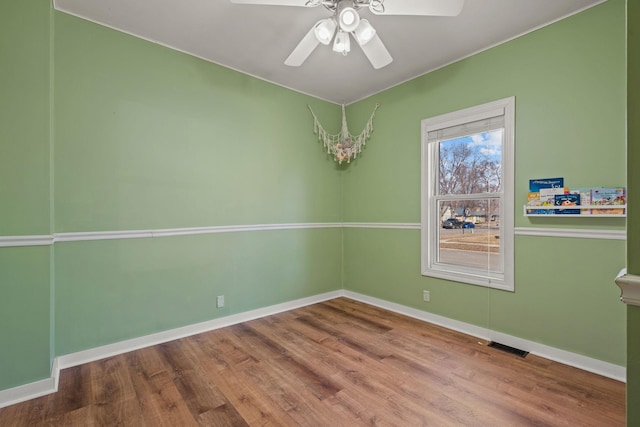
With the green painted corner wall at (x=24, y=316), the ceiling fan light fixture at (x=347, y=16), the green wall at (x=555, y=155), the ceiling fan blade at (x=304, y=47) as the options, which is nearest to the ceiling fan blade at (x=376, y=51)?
the ceiling fan light fixture at (x=347, y=16)

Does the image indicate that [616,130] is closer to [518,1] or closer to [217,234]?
[518,1]

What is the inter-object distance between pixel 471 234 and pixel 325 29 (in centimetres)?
222

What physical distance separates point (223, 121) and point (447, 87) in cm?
225

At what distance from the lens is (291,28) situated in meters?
2.38

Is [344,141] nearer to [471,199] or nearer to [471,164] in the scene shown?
[471,164]

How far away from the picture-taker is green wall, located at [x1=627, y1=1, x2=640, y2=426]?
83cm

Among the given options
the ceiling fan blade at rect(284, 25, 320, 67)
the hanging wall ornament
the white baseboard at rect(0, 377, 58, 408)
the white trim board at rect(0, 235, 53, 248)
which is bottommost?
the white baseboard at rect(0, 377, 58, 408)

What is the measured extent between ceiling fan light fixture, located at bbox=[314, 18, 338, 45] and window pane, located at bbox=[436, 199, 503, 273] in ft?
6.52

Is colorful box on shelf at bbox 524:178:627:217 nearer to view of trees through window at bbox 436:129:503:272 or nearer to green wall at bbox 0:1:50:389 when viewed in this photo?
view of trees through window at bbox 436:129:503:272

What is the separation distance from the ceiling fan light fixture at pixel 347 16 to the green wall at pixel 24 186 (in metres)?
1.86

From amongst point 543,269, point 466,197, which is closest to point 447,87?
point 466,197

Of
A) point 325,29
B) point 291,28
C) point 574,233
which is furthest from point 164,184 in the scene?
point 574,233

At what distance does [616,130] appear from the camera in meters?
2.02

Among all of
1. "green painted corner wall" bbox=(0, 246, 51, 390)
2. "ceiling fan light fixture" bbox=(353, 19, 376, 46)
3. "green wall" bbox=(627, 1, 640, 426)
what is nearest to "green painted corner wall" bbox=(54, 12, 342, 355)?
"green painted corner wall" bbox=(0, 246, 51, 390)
